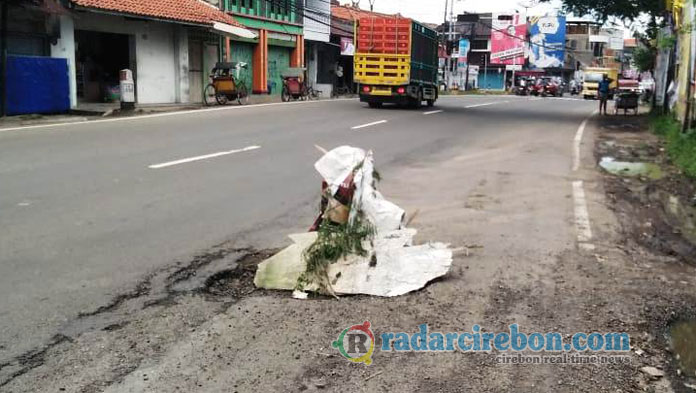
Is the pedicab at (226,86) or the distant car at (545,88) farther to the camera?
the distant car at (545,88)

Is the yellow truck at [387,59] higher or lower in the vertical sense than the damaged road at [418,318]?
higher

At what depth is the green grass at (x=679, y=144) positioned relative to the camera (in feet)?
37.3

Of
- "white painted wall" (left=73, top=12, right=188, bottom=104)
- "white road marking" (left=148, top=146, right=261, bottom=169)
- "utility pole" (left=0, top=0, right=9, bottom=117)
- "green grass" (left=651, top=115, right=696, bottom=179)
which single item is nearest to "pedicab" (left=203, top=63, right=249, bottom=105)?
"white painted wall" (left=73, top=12, right=188, bottom=104)

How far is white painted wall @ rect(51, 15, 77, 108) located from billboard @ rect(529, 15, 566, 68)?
6528 centimetres

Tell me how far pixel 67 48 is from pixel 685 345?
19754mm

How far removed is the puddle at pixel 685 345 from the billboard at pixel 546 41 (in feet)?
253

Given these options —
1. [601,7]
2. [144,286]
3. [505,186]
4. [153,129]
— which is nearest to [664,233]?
[505,186]

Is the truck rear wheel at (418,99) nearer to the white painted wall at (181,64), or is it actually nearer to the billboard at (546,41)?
the white painted wall at (181,64)

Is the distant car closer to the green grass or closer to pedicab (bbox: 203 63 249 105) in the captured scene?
pedicab (bbox: 203 63 249 105)

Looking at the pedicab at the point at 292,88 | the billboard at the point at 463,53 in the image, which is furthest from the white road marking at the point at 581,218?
the billboard at the point at 463,53

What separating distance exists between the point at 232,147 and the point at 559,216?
643 centimetres

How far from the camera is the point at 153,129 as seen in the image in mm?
14422

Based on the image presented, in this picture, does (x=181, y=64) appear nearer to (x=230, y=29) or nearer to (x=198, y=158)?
(x=230, y=29)

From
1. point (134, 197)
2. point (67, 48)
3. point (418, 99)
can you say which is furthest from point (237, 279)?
point (418, 99)
